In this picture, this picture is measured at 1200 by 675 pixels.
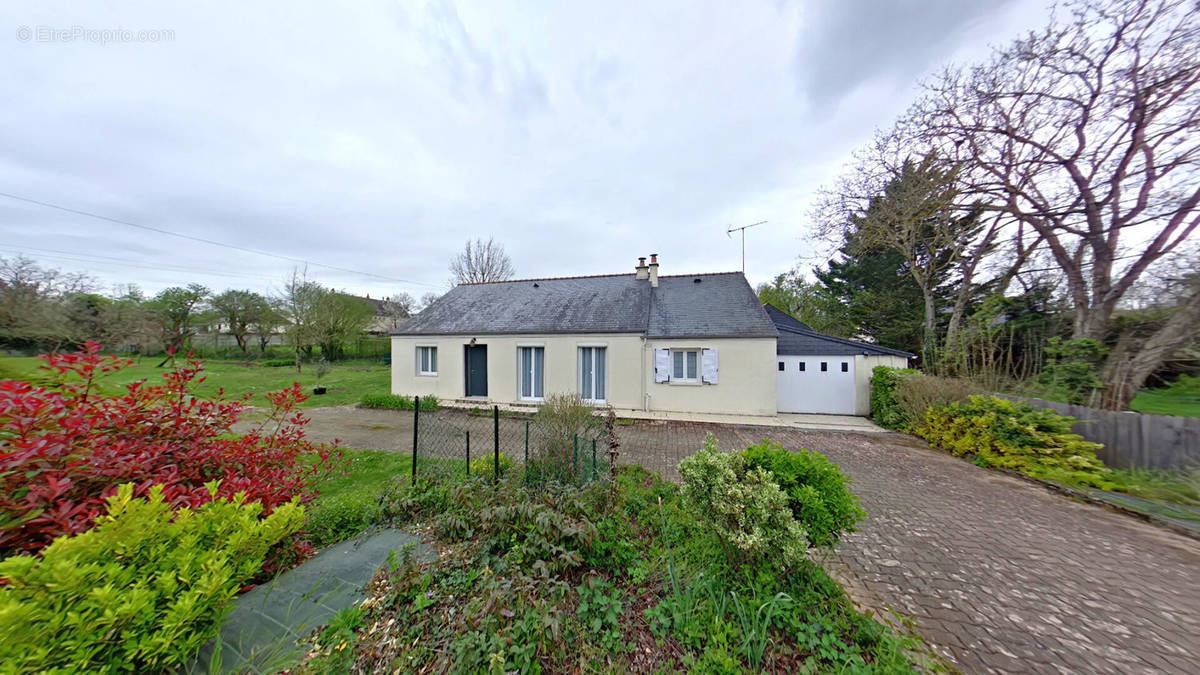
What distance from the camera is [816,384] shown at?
10.5 metres

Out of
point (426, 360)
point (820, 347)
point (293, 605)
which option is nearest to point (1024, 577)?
point (293, 605)

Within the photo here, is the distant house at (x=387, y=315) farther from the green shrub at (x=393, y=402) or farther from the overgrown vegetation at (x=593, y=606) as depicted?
the overgrown vegetation at (x=593, y=606)

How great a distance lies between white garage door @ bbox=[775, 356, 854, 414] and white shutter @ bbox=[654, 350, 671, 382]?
3245 millimetres

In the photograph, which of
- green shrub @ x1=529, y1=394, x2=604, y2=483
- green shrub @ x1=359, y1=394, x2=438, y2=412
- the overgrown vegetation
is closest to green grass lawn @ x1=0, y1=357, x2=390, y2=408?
green shrub @ x1=359, y1=394, x2=438, y2=412

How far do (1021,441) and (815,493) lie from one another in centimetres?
626

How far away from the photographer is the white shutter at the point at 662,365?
10.3 meters

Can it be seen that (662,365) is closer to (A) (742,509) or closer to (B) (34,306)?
(A) (742,509)

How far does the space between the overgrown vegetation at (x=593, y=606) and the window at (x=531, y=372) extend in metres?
7.94

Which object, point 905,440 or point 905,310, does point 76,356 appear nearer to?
point 905,440

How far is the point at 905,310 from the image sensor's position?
612 inches

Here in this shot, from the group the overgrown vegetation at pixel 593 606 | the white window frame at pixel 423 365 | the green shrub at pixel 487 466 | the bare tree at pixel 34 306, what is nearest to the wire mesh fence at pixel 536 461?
the green shrub at pixel 487 466

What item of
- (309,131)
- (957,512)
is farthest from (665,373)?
(309,131)

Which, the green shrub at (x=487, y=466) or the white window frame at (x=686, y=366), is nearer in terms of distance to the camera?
A: the green shrub at (x=487, y=466)

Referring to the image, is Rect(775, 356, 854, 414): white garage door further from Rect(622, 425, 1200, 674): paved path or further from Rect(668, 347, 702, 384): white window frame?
Rect(622, 425, 1200, 674): paved path
